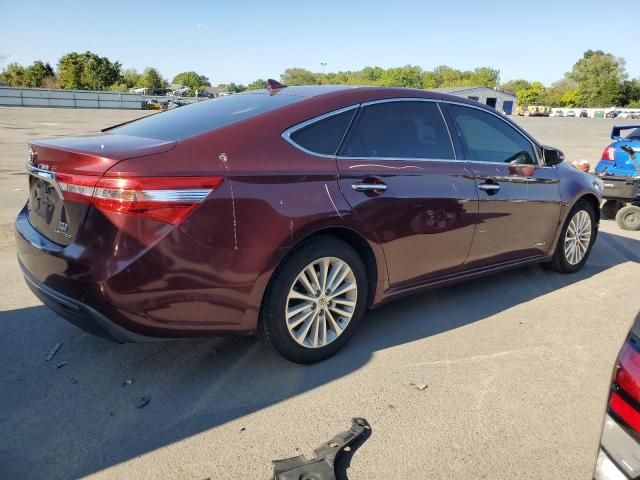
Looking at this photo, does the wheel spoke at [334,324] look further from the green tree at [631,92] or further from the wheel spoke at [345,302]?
the green tree at [631,92]

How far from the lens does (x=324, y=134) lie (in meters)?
3.21

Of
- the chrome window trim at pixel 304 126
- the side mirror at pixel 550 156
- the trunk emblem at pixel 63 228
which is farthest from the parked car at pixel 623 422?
the side mirror at pixel 550 156

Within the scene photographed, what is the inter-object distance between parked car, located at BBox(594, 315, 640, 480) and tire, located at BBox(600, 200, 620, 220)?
7.72 m

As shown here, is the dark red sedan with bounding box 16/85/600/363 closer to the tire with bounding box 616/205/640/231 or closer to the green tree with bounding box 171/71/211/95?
the tire with bounding box 616/205/640/231

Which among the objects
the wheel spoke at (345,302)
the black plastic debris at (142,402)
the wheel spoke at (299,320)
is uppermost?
the wheel spoke at (345,302)

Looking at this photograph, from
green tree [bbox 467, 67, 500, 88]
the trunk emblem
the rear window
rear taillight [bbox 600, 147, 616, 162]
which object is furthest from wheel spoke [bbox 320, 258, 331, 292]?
green tree [bbox 467, 67, 500, 88]

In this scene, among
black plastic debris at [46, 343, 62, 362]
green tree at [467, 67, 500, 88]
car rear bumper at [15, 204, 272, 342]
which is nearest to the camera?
car rear bumper at [15, 204, 272, 342]

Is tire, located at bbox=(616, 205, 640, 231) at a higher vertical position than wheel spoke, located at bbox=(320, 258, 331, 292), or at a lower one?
lower

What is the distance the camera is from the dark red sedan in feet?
8.38

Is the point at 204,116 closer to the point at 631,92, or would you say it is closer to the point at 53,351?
the point at 53,351

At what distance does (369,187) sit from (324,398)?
1.30 m

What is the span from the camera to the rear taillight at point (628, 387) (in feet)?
4.87

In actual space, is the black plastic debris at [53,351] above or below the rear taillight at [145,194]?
below

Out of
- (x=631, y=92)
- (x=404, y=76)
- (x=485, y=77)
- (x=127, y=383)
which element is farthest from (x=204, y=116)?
(x=485, y=77)
